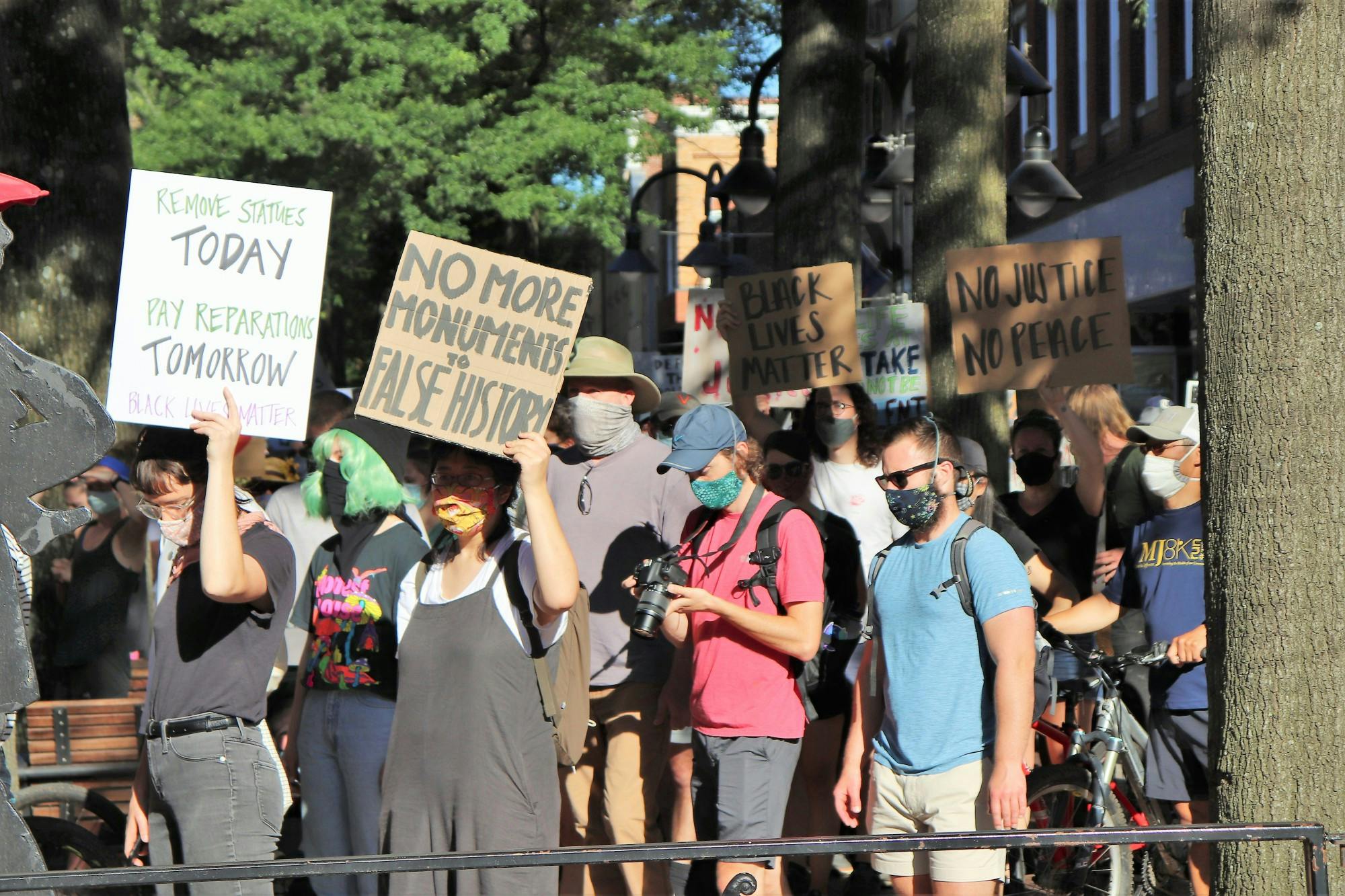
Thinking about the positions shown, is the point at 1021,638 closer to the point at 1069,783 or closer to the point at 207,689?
the point at 1069,783

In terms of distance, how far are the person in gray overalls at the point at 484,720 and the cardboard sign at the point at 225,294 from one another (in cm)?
77

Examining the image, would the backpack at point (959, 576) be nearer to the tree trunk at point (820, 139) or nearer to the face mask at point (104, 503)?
the face mask at point (104, 503)

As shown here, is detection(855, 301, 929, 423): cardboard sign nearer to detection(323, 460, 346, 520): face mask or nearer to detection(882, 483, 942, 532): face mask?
detection(323, 460, 346, 520): face mask

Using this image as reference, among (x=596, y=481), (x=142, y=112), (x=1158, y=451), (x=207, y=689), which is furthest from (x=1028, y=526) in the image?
(x=142, y=112)

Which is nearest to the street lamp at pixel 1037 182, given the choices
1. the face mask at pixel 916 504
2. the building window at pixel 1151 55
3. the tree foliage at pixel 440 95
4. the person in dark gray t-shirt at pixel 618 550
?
the person in dark gray t-shirt at pixel 618 550

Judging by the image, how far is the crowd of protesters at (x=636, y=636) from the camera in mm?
4531

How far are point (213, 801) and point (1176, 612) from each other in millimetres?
3390

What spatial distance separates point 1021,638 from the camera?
15.4ft

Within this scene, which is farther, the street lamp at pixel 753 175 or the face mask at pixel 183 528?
the street lamp at pixel 753 175

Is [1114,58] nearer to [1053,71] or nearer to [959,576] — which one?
[1053,71]

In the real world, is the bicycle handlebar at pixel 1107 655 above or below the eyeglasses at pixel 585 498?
below

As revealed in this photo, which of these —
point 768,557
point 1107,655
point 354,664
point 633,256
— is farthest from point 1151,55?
point 354,664

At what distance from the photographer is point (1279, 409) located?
3525 mm

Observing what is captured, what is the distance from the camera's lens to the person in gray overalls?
4.43 meters
